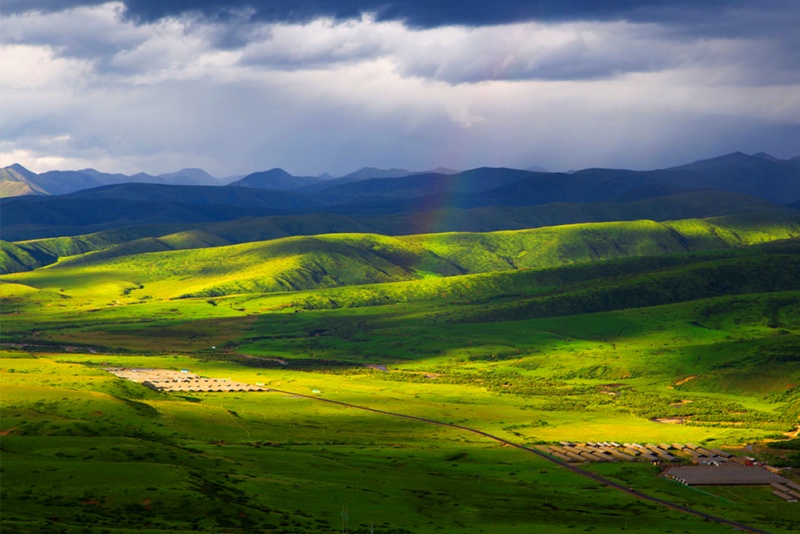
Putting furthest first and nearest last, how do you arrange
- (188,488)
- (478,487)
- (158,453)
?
(478,487) → (158,453) → (188,488)

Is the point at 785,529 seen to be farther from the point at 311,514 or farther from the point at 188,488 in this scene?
the point at 188,488

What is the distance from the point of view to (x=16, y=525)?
90.8m

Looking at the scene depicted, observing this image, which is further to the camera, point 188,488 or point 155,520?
point 188,488

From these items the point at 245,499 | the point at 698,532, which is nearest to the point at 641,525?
the point at 698,532

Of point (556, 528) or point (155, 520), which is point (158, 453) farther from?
point (556, 528)

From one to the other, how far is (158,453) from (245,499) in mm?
21572

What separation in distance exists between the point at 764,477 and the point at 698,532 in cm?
3983

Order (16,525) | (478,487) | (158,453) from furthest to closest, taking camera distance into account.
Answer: (478,487), (158,453), (16,525)

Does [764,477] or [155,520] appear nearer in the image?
[155,520]

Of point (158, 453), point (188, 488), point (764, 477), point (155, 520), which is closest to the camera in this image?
point (155, 520)

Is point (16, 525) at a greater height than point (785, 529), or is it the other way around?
Result: point (16, 525)

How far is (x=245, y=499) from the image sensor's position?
11606 cm

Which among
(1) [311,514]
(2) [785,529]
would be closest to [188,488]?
(1) [311,514]

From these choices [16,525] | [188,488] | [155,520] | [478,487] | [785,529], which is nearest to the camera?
[16,525]
